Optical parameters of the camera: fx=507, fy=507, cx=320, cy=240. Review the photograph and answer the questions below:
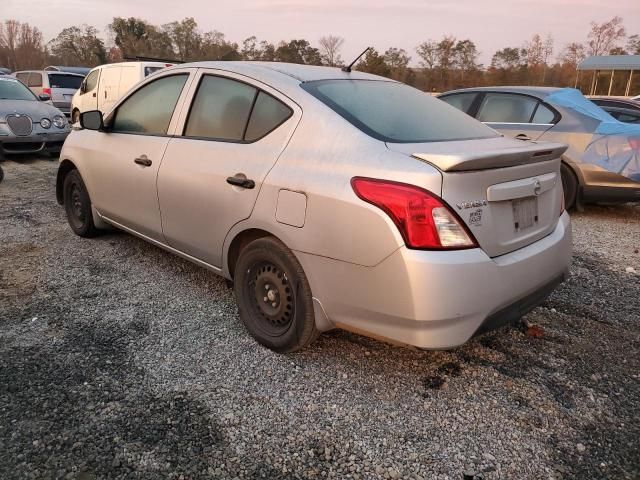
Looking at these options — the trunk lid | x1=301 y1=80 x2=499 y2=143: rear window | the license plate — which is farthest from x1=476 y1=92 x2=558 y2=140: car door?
the license plate

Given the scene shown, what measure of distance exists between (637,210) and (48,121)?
963 centimetres

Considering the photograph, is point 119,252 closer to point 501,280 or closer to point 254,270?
point 254,270

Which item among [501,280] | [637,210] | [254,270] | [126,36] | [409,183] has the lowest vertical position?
[637,210]

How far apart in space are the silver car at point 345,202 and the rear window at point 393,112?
14 millimetres

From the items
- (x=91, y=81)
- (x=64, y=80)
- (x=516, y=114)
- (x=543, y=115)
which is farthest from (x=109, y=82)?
(x=543, y=115)

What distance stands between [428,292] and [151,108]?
2713mm

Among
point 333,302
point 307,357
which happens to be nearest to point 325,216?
point 333,302

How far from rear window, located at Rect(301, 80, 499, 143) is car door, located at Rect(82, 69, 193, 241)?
4.02 feet

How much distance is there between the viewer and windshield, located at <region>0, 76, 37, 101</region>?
30.5 ft

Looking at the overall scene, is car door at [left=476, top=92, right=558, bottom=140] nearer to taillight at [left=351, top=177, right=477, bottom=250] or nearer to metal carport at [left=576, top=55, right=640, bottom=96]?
taillight at [left=351, top=177, right=477, bottom=250]

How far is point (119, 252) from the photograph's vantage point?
456 cm

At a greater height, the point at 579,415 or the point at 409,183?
the point at 409,183

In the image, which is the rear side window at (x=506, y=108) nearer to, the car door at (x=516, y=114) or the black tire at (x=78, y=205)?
the car door at (x=516, y=114)

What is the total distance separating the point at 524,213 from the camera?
2588 millimetres
